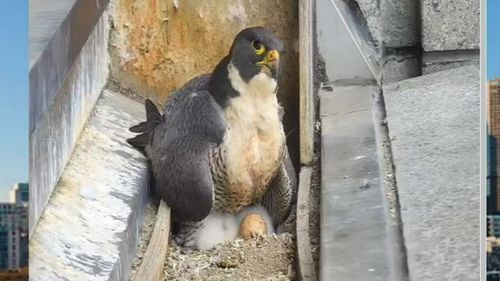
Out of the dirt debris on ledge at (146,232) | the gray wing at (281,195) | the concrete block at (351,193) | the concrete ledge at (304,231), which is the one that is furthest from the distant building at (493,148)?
the dirt debris on ledge at (146,232)

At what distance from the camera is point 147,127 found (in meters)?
1.69

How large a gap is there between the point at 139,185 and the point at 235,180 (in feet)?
0.63

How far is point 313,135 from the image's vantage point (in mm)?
1719

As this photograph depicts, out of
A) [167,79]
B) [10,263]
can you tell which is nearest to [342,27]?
[167,79]

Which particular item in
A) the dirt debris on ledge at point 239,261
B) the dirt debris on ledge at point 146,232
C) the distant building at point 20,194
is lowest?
the dirt debris on ledge at point 239,261

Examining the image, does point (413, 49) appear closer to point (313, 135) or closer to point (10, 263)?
point (313, 135)

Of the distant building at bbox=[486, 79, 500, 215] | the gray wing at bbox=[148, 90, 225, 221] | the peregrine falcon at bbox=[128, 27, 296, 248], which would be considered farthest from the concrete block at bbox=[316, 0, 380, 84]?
the distant building at bbox=[486, 79, 500, 215]

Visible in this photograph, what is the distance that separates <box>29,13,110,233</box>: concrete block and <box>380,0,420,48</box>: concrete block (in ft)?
2.08

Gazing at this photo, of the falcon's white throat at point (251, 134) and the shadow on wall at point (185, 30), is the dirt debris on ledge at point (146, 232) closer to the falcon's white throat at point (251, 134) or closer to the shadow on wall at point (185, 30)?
the falcon's white throat at point (251, 134)

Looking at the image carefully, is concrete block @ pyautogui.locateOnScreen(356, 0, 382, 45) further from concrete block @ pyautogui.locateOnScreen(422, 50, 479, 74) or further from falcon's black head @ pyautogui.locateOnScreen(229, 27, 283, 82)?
falcon's black head @ pyautogui.locateOnScreen(229, 27, 283, 82)

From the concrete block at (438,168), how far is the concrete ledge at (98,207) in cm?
50

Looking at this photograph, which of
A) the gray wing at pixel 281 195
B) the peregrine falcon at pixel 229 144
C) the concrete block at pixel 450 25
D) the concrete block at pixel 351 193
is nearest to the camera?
the concrete block at pixel 351 193

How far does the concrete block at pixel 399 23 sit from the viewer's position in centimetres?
186

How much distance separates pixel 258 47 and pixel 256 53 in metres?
0.01
